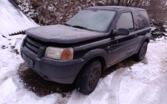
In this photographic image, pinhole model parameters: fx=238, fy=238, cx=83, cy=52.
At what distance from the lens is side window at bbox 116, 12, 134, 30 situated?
569 centimetres

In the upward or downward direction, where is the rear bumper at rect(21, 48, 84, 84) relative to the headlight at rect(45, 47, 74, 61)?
downward

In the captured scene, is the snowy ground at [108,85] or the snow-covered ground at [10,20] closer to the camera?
the snowy ground at [108,85]

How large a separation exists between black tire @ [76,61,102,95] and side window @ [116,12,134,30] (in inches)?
47.6

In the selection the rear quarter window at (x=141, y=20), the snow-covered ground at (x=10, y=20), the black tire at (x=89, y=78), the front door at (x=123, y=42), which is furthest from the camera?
the snow-covered ground at (x=10, y=20)

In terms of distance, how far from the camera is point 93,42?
4797mm

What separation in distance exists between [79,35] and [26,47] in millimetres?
1229

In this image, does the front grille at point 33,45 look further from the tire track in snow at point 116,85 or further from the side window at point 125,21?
the side window at point 125,21

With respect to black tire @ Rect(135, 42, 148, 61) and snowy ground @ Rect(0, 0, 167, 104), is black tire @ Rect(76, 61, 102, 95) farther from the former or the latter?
black tire @ Rect(135, 42, 148, 61)

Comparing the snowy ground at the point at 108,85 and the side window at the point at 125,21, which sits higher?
the side window at the point at 125,21

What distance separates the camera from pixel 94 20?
5.62 meters

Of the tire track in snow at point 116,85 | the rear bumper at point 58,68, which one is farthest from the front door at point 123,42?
the rear bumper at point 58,68

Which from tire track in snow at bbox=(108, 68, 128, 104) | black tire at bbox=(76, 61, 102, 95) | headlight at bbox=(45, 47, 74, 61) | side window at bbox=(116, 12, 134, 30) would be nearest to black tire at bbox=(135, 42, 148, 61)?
tire track in snow at bbox=(108, 68, 128, 104)

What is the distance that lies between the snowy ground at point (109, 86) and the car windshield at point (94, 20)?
4.24 feet

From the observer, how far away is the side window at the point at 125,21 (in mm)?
5687
